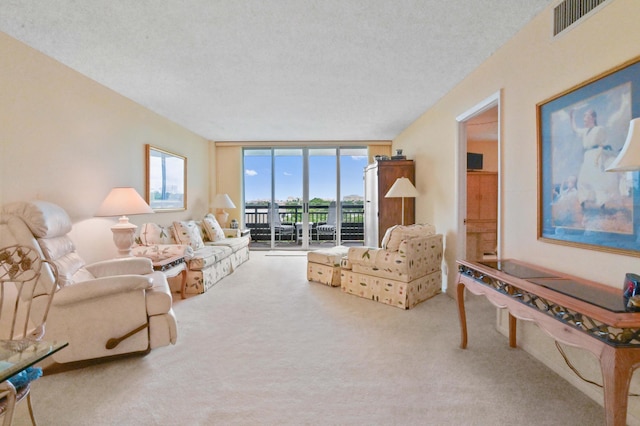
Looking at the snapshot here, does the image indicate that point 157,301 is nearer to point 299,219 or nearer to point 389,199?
point 389,199

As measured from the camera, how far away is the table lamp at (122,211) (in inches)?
124

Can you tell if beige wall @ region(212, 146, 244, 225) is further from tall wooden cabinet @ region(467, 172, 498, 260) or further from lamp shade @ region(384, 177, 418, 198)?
tall wooden cabinet @ region(467, 172, 498, 260)

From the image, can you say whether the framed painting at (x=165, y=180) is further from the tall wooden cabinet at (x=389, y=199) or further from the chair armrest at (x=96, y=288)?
the tall wooden cabinet at (x=389, y=199)

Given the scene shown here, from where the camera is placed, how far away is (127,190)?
3342 millimetres

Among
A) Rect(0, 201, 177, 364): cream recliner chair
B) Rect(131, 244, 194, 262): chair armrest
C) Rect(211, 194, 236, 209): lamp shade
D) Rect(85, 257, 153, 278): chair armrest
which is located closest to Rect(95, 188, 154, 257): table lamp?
Rect(131, 244, 194, 262): chair armrest

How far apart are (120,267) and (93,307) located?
71 centimetres

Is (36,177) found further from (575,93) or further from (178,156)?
(575,93)

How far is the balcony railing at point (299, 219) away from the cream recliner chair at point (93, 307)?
5.29m

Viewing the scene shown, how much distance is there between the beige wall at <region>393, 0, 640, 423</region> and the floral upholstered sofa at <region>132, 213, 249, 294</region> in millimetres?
3039

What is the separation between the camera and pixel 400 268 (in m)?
3.27

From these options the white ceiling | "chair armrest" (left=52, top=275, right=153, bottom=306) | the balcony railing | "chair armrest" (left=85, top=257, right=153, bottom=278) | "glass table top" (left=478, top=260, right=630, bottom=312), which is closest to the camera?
"glass table top" (left=478, top=260, right=630, bottom=312)

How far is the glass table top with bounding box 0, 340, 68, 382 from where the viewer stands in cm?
106

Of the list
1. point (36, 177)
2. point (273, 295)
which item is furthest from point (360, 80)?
point (36, 177)

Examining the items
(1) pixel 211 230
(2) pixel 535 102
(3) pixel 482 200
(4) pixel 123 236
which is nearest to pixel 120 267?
(4) pixel 123 236
